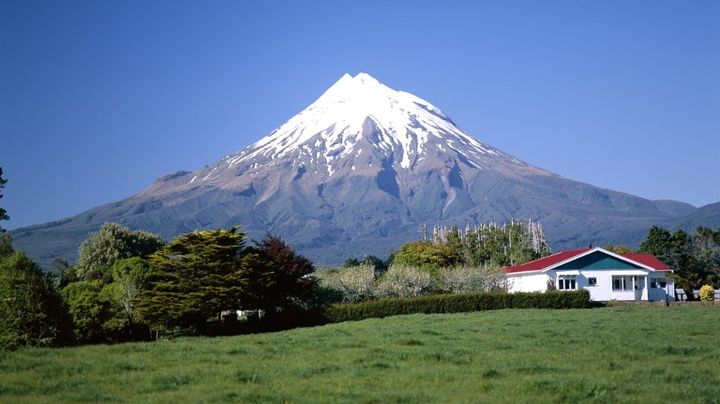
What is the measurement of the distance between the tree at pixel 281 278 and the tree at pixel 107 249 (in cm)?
1382

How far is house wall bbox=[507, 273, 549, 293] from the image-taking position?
63.1m

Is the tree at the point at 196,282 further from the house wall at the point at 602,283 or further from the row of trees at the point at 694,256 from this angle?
the row of trees at the point at 694,256

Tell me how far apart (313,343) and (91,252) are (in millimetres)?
38002

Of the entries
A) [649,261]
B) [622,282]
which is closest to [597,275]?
[622,282]

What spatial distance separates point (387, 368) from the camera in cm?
1833

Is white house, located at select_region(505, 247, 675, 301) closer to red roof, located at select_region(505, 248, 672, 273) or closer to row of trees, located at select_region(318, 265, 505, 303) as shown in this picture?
red roof, located at select_region(505, 248, 672, 273)

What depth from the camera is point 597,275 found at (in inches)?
2502

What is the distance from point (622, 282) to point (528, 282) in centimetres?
703

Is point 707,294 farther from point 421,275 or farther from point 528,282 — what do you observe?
point 421,275

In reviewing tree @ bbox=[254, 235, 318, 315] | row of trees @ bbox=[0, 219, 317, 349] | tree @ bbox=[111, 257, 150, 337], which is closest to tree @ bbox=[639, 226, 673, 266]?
tree @ bbox=[254, 235, 318, 315]

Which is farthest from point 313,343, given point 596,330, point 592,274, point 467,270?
Answer: point 592,274

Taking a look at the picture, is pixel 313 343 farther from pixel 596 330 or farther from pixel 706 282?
pixel 706 282

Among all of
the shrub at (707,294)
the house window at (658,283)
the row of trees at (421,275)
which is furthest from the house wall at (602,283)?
the shrub at (707,294)

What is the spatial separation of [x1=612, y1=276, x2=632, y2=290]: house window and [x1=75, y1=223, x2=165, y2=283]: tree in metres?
34.7
